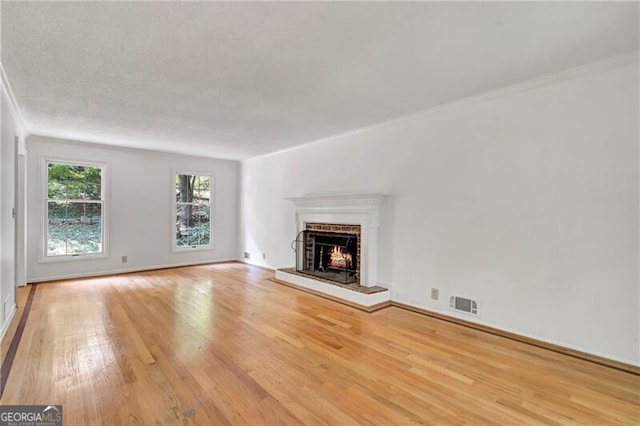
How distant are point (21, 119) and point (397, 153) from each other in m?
5.00

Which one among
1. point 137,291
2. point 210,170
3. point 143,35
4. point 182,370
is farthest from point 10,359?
point 210,170

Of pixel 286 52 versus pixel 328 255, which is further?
pixel 328 255

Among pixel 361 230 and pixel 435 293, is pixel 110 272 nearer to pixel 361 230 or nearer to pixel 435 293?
pixel 361 230

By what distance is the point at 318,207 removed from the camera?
16.5 ft

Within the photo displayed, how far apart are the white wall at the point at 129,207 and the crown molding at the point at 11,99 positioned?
40.5 inches

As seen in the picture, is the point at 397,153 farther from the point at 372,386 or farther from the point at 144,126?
the point at 144,126

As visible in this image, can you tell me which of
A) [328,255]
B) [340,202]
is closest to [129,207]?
[328,255]

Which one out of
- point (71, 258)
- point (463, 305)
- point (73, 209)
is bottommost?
point (463, 305)

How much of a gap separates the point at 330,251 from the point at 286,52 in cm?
333

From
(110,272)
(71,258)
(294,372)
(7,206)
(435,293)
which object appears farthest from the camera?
(110,272)

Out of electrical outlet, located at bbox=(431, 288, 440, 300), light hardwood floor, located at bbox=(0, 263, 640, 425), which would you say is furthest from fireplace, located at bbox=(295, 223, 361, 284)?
electrical outlet, located at bbox=(431, 288, 440, 300)

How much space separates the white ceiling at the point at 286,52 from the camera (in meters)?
1.90

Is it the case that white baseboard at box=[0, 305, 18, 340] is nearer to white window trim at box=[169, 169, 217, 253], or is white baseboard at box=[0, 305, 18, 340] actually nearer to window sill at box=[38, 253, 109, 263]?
window sill at box=[38, 253, 109, 263]

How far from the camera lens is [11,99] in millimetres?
3346
